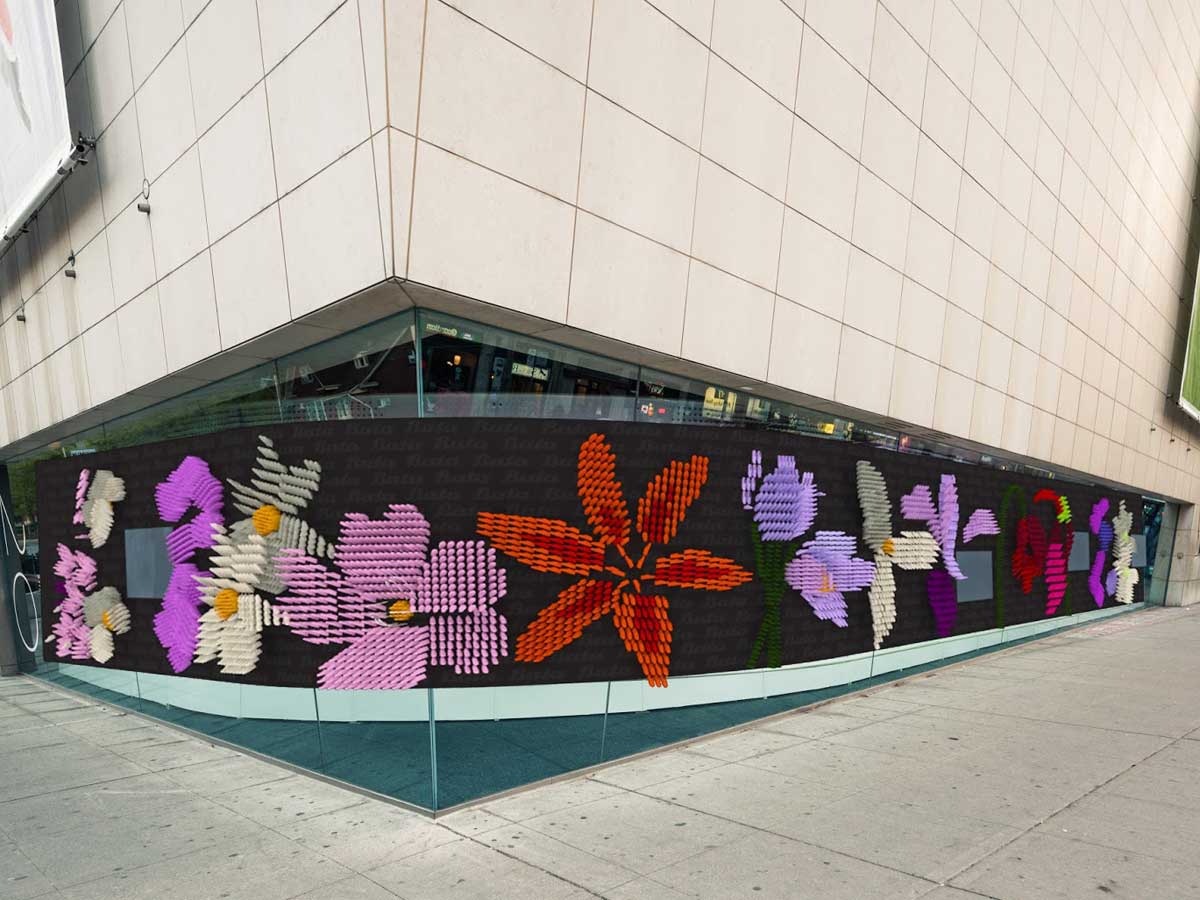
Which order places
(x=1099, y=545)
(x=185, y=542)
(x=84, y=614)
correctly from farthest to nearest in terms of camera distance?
(x=1099, y=545) → (x=84, y=614) → (x=185, y=542)

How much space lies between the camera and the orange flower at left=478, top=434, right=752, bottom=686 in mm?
6238

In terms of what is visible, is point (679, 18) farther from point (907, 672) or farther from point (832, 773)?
point (907, 672)

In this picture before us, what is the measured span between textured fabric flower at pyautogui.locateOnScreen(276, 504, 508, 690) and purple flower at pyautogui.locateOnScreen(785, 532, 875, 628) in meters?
3.57

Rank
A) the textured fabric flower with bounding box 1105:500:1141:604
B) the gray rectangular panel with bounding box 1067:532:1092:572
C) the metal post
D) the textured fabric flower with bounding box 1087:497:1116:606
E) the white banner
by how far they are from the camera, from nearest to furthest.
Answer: the white banner
the metal post
the gray rectangular panel with bounding box 1067:532:1092:572
the textured fabric flower with bounding box 1087:497:1116:606
the textured fabric flower with bounding box 1105:500:1141:604

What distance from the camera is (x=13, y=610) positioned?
555 inches

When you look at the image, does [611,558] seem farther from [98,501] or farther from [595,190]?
[98,501]

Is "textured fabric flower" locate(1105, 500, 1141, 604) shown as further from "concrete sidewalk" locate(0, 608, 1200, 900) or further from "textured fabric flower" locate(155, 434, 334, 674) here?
"textured fabric flower" locate(155, 434, 334, 674)

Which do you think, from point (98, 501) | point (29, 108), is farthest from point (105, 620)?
point (29, 108)

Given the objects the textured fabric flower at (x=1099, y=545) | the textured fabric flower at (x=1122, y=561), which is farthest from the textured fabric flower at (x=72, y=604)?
the textured fabric flower at (x=1122, y=561)

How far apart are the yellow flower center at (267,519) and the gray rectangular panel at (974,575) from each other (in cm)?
931

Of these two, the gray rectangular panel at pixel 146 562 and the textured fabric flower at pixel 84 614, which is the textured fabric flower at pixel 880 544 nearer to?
the gray rectangular panel at pixel 146 562

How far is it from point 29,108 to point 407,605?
970cm

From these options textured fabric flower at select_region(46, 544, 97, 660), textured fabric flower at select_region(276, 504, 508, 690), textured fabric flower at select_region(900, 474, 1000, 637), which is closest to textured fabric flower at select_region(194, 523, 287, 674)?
textured fabric flower at select_region(276, 504, 508, 690)

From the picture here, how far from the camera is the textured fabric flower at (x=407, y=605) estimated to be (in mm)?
5945
